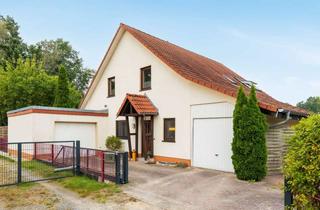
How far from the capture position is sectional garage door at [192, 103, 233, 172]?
9680mm

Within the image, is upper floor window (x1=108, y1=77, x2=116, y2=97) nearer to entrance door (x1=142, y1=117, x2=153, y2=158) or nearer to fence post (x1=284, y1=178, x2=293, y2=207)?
entrance door (x1=142, y1=117, x2=153, y2=158)

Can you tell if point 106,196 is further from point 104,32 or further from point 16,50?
point 16,50

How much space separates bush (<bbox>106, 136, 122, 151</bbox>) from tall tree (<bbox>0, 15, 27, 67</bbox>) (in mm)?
22711

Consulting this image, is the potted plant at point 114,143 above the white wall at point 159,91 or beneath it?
beneath

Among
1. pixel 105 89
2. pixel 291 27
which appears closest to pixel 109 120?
pixel 105 89

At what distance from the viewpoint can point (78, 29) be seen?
1959cm

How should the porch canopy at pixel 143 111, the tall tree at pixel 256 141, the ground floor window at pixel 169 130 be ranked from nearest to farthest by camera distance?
1. the tall tree at pixel 256 141
2. the ground floor window at pixel 169 130
3. the porch canopy at pixel 143 111

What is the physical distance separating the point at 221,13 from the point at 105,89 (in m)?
8.38

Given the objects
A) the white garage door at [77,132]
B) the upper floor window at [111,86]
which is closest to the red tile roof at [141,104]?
the upper floor window at [111,86]

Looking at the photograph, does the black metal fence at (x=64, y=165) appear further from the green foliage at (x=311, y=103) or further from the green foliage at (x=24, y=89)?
the green foliage at (x=311, y=103)

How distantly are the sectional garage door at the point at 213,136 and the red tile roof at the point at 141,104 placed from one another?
2355 millimetres

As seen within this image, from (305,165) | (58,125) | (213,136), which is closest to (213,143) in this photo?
(213,136)

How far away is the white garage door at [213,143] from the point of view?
966 cm

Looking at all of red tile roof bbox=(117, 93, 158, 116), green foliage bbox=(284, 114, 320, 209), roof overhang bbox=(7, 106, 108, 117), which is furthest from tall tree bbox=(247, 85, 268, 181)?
roof overhang bbox=(7, 106, 108, 117)
